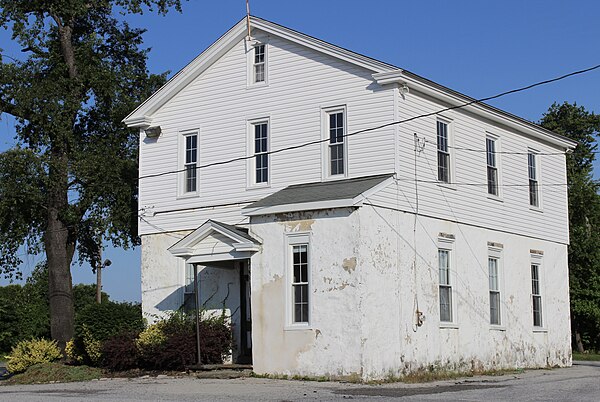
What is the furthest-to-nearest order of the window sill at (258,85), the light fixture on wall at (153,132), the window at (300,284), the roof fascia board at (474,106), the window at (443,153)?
1. the light fixture on wall at (153,132)
2. the window sill at (258,85)
3. the window at (443,153)
4. the roof fascia board at (474,106)
5. the window at (300,284)

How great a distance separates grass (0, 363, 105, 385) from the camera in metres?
24.9

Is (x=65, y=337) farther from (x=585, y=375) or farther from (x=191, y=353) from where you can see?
(x=585, y=375)

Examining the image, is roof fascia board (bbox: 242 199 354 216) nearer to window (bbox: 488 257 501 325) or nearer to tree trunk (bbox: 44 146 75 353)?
window (bbox: 488 257 501 325)

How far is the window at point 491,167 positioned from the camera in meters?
28.1

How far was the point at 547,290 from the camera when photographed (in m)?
30.4

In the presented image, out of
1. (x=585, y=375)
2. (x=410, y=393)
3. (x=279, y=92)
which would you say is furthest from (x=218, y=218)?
(x=585, y=375)

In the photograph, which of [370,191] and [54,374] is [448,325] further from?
[54,374]

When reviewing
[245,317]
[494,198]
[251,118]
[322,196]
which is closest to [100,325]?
[245,317]

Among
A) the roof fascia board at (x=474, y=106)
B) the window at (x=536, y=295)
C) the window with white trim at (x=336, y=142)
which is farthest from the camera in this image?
the window at (x=536, y=295)

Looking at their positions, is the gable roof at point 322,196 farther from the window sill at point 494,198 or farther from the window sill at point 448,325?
the window sill at point 494,198

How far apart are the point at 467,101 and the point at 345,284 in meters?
7.86

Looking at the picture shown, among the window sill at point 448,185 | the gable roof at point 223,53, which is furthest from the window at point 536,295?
the gable roof at point 223,53

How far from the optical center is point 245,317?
84.0 ft

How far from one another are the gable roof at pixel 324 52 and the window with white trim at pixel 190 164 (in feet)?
5.14
